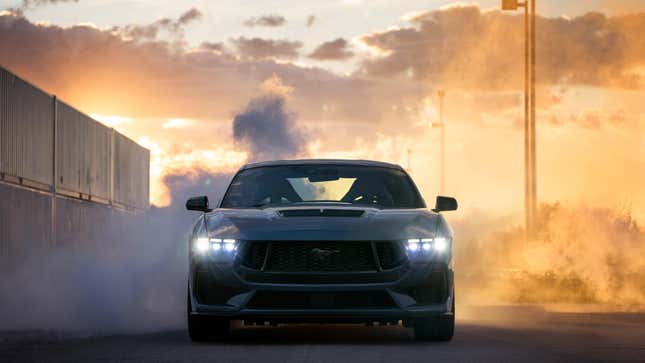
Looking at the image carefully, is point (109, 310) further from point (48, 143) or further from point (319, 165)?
point (48, 143)

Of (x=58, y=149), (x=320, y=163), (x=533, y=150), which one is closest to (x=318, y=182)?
(x=320, y=163)

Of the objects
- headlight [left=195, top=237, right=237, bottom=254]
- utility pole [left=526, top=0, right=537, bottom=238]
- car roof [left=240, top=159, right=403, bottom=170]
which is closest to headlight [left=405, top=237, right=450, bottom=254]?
headlight [left=195, top=237, right=237, bottom=254]

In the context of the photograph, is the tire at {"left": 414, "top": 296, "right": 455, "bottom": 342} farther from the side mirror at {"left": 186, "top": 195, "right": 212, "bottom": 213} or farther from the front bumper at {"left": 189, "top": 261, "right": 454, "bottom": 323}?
the side mirror at {"left": 186, "top": 195, "right": 212, "bottom": 213}

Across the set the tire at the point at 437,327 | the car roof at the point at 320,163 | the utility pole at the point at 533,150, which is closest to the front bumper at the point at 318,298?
the tire at the point at 437,327

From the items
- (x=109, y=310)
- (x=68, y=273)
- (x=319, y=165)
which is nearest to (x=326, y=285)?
(x=319, y=165)

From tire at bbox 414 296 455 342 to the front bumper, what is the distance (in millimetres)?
580

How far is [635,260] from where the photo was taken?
31.5 meters

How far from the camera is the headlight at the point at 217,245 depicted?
1074 centimetres

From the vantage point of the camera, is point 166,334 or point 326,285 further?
point 166,334

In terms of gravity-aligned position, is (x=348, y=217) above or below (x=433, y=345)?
above

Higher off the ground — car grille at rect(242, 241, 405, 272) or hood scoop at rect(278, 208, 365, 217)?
hood scoop at rect(278, 208, 365, 217)

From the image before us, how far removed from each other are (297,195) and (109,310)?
22.1 feet

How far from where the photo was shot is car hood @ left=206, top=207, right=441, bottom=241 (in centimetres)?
1069

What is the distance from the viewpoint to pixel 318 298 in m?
10.6
